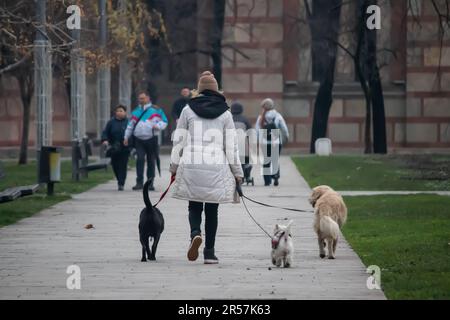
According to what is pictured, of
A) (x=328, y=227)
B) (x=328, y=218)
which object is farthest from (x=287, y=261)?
(x=328, y=218)

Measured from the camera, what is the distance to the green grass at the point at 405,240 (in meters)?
12.8

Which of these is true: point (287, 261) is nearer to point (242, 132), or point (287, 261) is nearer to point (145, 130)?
point (145, 130)

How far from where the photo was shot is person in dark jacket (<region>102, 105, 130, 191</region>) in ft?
92.0

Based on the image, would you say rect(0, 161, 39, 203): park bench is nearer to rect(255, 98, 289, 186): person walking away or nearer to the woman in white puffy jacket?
the woman in white puffy jacket

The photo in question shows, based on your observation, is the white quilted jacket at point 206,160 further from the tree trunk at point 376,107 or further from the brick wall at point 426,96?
the brick wall at point 426,96

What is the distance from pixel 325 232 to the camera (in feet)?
50.2

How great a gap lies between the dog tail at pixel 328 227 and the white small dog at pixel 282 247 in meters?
0.78

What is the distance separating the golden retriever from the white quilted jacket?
1026 millimetres

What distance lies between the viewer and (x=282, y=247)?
14.5 metres

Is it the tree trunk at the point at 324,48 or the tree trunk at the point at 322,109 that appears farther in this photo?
the tree trunk at the point at 322,109

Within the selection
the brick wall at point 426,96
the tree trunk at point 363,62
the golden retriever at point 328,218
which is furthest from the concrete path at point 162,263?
the brick wall at point 426,96

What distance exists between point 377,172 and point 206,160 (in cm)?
1884
